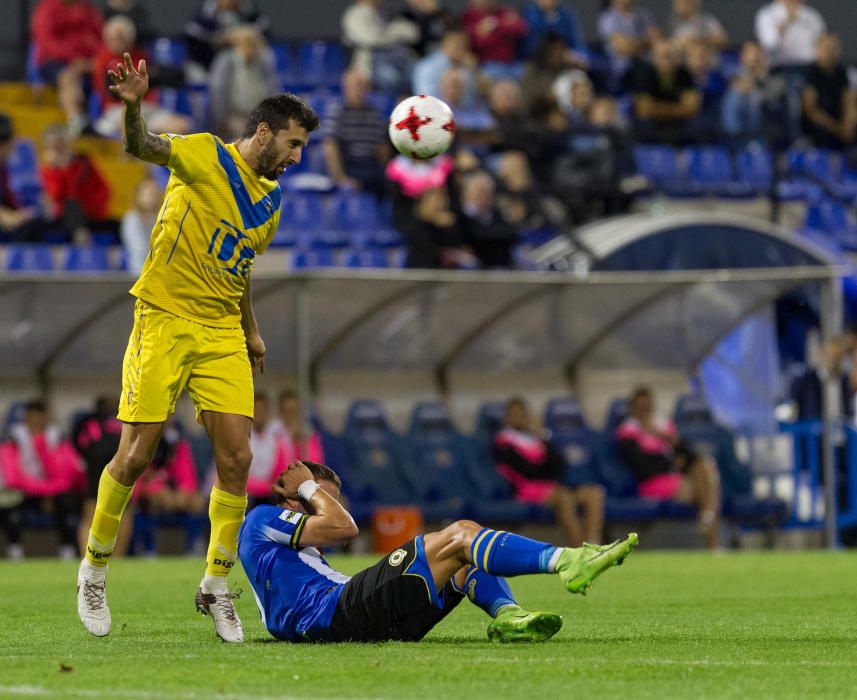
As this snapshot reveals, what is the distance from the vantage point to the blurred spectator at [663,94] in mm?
23109

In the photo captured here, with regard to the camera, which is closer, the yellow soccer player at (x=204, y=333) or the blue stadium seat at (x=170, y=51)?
the yellow soccer player at (x=204, y=333)

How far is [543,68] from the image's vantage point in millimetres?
22375

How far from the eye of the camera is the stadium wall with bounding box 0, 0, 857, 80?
2320 centimetres

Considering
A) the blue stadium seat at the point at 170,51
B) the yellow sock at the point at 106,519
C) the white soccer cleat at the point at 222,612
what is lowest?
the white soccer cleat at the point at 222,612

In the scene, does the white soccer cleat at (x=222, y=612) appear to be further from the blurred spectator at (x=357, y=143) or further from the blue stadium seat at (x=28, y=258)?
the blurred spectator at (x=357, y=143)

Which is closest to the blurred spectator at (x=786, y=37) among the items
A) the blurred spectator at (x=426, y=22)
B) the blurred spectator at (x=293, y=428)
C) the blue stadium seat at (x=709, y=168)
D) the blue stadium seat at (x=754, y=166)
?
the blue stadium seat at (x=754, y=166)

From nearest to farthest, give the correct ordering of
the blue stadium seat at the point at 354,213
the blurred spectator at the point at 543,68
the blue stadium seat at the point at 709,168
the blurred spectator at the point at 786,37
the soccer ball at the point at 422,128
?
the soccer ball at the point at 422,128 → the blue stadium seat at the point at 354,213 → the blurred spectator at the point at 543,68 → the blue stadium seat at the point at 709,168 → the blurred spectator at the point at 786,37

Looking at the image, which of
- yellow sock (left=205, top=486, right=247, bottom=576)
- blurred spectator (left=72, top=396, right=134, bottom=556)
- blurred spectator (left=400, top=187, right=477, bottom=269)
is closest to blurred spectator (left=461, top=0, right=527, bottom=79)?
blurred spectator (left=400, top=187, right=477, bottom=269)

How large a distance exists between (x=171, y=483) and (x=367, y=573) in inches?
417

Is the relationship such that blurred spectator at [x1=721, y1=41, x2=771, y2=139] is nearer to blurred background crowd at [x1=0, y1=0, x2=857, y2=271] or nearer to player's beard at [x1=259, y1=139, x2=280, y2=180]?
blurred background crowd at [x1=0, y1=0, x2=857, y2=271]

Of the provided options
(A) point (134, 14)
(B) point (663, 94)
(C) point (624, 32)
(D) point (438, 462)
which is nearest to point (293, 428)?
(D) point (438, 462)

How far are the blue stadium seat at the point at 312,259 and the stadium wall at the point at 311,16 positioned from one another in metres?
5.69

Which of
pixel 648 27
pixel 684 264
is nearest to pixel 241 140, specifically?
pixel 684 264

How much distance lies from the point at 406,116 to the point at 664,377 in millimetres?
10608
